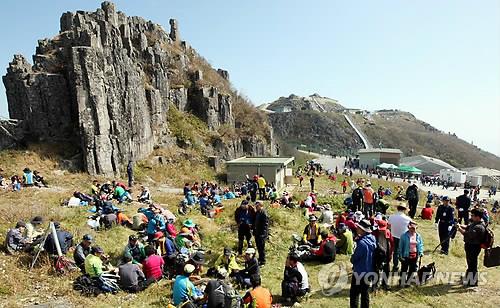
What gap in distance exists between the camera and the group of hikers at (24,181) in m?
18.2

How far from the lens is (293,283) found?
25.6ft

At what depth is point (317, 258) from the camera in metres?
10.5

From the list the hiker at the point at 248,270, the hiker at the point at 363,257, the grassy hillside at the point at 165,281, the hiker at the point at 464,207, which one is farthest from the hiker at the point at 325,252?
the hiker at the point at 464,207

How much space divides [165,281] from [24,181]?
14517 mm

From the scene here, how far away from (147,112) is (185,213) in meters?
19.6

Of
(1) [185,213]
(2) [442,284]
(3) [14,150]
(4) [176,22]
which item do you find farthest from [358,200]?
(4) [176,22]

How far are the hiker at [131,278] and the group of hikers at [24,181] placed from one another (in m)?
12.8

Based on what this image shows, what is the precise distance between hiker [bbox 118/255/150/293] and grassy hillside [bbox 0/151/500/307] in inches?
6.5

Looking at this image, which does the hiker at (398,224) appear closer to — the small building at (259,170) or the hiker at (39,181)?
the hiker at (39,181)

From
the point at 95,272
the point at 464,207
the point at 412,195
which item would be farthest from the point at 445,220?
the point at 95,272

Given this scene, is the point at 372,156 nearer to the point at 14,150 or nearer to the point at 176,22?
the point at 176,22

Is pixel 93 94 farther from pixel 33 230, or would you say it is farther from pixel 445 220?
pixel 445 220

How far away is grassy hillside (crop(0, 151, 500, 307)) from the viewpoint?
7812 mm

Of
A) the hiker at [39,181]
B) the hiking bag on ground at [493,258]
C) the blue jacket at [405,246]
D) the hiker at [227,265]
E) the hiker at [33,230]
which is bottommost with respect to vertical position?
the hiker at [227,265]
